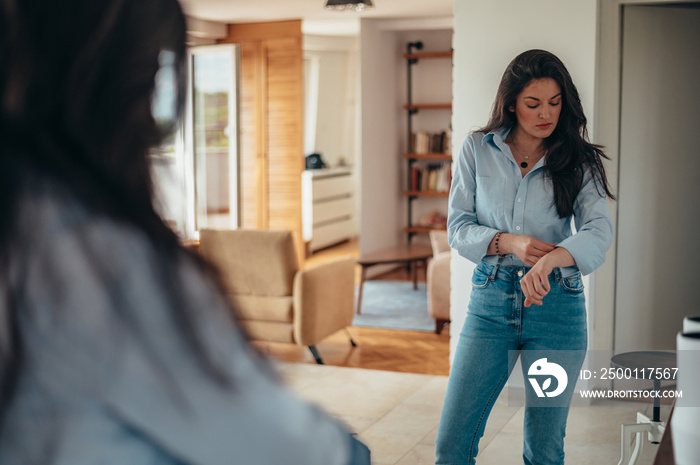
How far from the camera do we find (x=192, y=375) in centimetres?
47

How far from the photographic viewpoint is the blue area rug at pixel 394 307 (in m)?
5.95

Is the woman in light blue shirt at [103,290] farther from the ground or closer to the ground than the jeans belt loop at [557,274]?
farther from the ground

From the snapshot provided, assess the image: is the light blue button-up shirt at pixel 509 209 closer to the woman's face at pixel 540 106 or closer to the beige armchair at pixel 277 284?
the woman's face at pixel 540 106

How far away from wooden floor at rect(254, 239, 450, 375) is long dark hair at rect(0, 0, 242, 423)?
4.24 meters

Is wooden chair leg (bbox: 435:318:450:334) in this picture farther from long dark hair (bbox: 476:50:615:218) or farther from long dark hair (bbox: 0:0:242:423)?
long dark hair (bbox: 0:0:242:423)

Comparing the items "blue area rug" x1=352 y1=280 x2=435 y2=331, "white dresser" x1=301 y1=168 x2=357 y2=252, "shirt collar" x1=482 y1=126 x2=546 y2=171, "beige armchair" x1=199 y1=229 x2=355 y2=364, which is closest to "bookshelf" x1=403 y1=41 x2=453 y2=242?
"blue area rug" x1=352 y1=280 x2=435 y2=331

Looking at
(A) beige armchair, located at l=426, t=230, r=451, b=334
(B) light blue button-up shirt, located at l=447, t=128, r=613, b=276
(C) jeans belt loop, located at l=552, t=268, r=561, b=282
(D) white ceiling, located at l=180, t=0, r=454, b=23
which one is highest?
(D) white ceiling, located at l=180, t=0, r=454, b=23

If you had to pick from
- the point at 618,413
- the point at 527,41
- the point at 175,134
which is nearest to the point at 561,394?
the point at 175,134

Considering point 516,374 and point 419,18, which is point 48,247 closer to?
point 516,374

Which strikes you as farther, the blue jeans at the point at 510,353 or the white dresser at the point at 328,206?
the white dresser at the point at 328,206

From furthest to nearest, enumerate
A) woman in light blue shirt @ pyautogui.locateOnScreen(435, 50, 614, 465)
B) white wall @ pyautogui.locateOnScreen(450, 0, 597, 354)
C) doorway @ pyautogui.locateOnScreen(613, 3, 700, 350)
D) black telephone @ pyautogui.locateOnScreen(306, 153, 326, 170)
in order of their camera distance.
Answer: black telephone @ pyautogui.locateOnScreen(306, 153, 326, 170)
doorway @ pyautogui.locateOnScreen(613, 3, 700, 350)
white wall @ pyautogui.locateOnScreen(450, 0, 597, 354)
woman in light blue shirt @ pyautogui.locateOnScreen(435, 50, 614, 465)

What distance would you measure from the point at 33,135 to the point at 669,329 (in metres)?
4.14

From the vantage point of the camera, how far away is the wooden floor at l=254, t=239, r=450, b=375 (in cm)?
479

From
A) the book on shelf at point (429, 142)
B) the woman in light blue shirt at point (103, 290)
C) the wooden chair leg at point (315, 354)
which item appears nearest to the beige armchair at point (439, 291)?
the wooden chair leg at point (315, 354)
